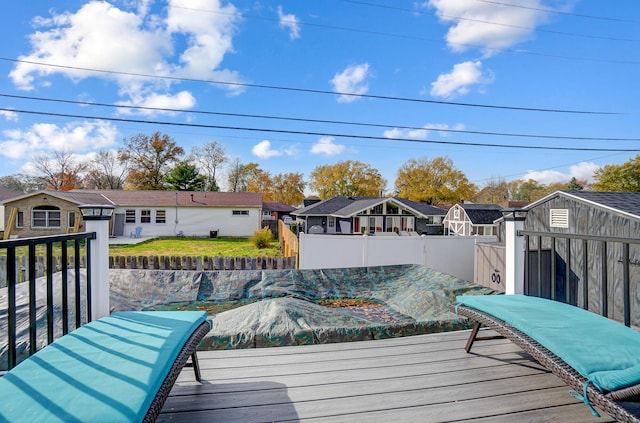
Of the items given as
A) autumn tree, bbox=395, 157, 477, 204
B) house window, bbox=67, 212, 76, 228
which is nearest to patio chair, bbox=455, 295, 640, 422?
house window, bbox=67, 212, 76, 228

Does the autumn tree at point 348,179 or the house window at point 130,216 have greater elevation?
the autumn tree at point 348,179

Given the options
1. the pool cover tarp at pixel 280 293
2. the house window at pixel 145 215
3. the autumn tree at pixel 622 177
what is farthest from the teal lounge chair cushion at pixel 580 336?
the autumn tree at pixel 622 177

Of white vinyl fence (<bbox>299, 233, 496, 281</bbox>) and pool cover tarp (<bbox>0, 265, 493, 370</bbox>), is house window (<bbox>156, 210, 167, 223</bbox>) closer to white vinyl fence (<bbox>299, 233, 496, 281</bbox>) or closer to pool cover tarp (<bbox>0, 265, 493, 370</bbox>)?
white vinyl fence (<bbox>299, 233, 496, 281</bbox>)

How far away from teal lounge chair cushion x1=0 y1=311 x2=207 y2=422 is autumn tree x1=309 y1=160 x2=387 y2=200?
3682cm

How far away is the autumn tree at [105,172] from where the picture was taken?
105ft

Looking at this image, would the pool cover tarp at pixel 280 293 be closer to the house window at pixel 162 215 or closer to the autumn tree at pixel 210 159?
the house window at pixel 162 215

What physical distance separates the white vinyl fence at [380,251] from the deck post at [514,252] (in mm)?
4388

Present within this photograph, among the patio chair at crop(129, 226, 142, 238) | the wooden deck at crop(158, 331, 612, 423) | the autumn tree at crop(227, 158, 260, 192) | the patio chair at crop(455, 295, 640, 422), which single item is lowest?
the patio chair at crop(129, 226, 142, 238)

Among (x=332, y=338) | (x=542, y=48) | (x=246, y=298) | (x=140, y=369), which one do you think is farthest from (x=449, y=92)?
(x=140, y=369)

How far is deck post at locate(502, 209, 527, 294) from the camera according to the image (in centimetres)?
276

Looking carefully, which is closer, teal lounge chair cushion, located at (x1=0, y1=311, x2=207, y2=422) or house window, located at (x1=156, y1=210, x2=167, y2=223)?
teal lounge chair cushion, located at (x1=0, y1=311, x2=207, y2=422)

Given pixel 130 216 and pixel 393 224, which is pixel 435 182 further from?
pixel 130 216

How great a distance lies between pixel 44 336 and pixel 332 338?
2864 mm

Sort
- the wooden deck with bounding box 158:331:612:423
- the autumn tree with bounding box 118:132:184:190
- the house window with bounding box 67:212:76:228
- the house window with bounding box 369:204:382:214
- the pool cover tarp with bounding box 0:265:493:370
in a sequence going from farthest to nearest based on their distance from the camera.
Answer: the autumn tree with bounding box 118:132:184:190, the house window with bounding box 369:204:382:214, the house window with bounding box 67:212:76:228, the pool cover tarp with bounding box 0:265:493:370, the wooden deck with bounding box 158:331:612:423
